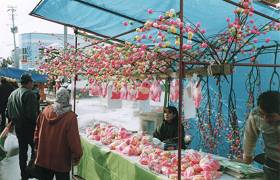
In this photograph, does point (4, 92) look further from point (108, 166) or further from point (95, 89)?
point (108, 166)

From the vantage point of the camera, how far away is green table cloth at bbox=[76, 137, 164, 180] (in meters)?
4.19

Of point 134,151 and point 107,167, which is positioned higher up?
point 134,151

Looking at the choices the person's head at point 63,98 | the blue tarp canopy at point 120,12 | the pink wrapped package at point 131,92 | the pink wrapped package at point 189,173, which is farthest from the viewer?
the pink wrapped package at point 131,92

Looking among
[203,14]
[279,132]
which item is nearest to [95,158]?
[203,14]

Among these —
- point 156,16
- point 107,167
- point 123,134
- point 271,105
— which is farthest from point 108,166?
point 271,105

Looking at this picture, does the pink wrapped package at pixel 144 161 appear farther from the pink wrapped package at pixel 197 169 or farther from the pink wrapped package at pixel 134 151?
the pink wrapped package at pixel 197 169

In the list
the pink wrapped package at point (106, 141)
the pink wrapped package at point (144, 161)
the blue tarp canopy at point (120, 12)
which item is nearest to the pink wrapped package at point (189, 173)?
the pink wrapped package at point (144, 161)

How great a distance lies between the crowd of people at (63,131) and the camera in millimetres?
3332

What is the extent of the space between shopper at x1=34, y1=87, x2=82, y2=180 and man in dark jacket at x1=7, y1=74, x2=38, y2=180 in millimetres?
2074

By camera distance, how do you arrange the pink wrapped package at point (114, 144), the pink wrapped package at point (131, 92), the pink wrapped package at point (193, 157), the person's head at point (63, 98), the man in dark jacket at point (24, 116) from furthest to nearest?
the man in dark jacket at point (24, 116)
the pink wrapped package at point (131, 92)
the pink wrapped package at point (114, 144)
the person's head at point (63, 98)
the pink wrapped package at point (193, 157)

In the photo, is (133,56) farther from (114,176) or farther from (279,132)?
(279,132)

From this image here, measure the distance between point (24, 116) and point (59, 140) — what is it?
235cm

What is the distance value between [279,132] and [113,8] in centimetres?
319

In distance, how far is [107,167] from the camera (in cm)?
506
